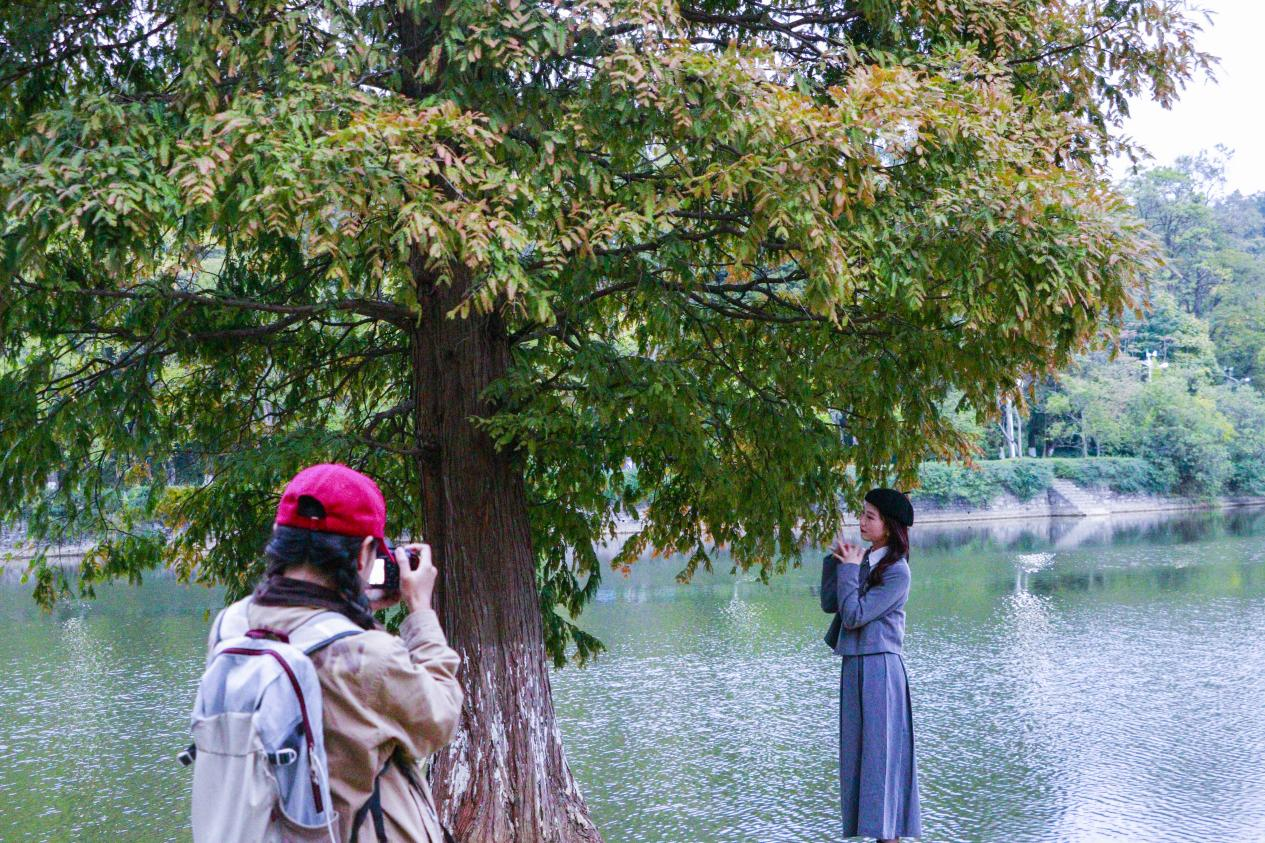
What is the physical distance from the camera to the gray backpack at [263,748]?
188 centimetres

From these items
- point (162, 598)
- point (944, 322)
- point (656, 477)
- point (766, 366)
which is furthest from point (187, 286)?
point (162, 598)

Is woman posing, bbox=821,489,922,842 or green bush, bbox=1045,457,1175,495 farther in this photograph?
green bush, bbox=1045,457,1175,495

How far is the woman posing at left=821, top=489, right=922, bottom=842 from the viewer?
4293 mm

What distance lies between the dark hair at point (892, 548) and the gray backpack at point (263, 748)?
2.80 m

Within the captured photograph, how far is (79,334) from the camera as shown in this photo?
6121mm

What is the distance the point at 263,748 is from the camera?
1.88 meters

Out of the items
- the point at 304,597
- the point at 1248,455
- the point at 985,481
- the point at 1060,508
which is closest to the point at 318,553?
the point at 304,597

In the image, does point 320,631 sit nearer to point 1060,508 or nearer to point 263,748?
point 263,748

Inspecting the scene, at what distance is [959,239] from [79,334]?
422cm

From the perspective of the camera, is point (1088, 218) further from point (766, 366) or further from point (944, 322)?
point (766, 366)

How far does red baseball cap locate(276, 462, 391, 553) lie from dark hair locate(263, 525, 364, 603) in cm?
1

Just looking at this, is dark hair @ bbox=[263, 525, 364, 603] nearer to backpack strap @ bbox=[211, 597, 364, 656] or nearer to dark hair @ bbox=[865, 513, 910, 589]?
backpack strap @ bbox=[211, 597, 364, 656]

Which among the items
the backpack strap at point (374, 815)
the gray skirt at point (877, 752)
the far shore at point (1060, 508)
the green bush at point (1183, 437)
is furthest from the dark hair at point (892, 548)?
the green bush at point (1183, 437)

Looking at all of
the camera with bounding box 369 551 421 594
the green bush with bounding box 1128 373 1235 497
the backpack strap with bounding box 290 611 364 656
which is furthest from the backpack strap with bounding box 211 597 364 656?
the green bush with bounding box 1128 373 1235 497
